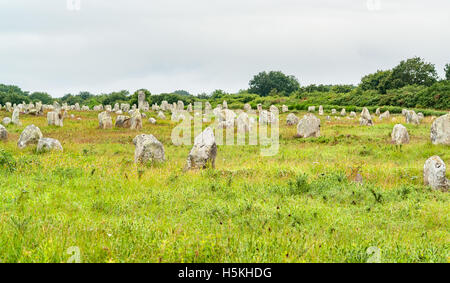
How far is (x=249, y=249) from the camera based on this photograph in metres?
5.28

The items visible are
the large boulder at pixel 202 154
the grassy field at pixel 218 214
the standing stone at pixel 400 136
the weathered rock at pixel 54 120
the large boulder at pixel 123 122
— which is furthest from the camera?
the large boulder at pixel 123 122

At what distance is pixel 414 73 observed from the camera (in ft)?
203

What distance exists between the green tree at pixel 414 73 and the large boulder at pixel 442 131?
45.1 m

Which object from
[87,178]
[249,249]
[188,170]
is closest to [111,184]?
[87,178]

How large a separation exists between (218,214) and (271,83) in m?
94.9

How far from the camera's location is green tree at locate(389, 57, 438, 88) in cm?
6150

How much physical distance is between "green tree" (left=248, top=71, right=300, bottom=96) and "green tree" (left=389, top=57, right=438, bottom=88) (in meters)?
40.2

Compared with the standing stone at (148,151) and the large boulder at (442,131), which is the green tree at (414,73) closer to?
the large boulder at (442,131)

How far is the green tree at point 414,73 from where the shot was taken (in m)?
61.5

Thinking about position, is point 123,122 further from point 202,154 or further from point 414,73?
point 414,73

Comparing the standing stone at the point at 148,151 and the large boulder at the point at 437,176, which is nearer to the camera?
the large boulder at the point at 437,176

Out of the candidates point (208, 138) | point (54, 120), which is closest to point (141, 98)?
point (54, 120)

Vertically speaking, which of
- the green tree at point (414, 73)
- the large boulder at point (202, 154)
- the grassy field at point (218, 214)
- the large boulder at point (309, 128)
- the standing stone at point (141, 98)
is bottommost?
the grassy field at point (218, 214)

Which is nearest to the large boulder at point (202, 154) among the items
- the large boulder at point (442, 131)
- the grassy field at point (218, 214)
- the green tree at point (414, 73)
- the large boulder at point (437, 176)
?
the grassy field at point (218, 214)
